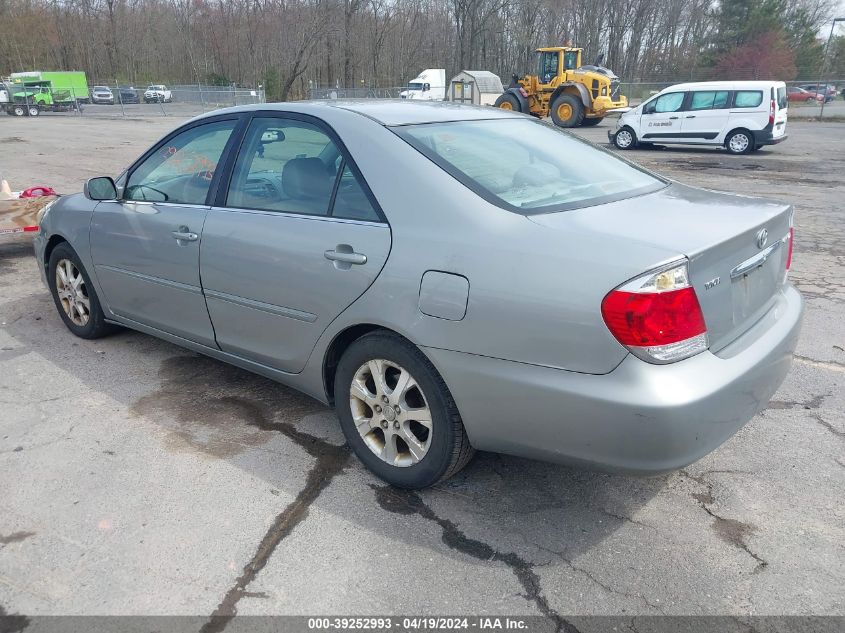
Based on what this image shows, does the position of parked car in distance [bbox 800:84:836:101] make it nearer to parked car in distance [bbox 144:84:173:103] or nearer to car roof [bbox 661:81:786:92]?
car roof [bbox 661:81:786:92]

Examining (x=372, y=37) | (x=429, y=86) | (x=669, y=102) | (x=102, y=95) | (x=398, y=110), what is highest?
(x=372, y=37)

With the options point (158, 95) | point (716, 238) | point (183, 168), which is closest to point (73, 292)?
point (183, 168)

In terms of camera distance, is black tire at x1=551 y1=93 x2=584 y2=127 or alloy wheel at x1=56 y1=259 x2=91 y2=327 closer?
alloy wheel at x1=56 y1=259 x2=91 y2=327

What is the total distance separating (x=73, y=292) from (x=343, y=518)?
302cm

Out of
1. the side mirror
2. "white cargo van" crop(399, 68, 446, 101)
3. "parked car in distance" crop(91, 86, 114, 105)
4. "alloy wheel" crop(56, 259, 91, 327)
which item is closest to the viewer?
the side mirror

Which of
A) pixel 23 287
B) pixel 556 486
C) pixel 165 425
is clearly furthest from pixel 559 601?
pixel 23 287

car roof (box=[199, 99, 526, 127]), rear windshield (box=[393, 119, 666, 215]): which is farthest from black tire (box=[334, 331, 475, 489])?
car roof (box=[199, 99, 526, 127])

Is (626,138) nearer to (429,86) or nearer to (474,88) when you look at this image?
(474,88)

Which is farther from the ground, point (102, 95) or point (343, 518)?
point (102, 95)

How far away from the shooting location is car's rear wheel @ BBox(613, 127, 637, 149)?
19391 millimetres

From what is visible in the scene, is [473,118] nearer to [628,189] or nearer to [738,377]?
[628,189]

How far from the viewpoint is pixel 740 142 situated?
58.3ft

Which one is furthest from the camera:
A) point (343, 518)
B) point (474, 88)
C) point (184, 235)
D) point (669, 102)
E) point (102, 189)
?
point (474, 88)

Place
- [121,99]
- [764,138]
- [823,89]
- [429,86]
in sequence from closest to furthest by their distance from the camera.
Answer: [764,138] → [823,89] → [121,99] → [429,86]
